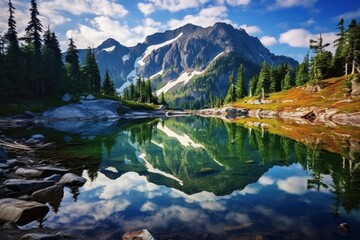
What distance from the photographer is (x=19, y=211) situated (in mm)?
11078

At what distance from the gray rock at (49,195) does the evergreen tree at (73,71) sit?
81557 millimetres

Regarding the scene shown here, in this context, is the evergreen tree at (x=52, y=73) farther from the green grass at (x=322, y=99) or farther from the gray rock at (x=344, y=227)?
the gray rock at (x=344, y=227)

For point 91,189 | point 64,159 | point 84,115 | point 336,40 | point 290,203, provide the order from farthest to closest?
point 336,40, point 84,115, point 64,159, point 91,189, point 290,203

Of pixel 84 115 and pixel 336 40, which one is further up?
pixel 336 40

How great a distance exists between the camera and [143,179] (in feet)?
65.8

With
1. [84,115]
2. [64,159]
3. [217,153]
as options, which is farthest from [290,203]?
[84,115]

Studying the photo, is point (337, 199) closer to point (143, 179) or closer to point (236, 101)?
point (143, 179)

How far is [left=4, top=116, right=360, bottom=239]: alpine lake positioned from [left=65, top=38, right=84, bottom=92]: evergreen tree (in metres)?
68.4

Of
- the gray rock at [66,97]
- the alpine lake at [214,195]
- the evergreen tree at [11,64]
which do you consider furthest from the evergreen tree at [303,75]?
the evergreen tree at [11,64]

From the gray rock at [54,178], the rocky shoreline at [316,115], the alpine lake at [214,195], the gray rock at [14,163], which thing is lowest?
the alpine lake at [214,195]

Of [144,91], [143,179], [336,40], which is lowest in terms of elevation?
[143,179]

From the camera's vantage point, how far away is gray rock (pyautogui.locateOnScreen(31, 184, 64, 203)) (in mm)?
14098

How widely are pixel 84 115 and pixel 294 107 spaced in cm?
6830

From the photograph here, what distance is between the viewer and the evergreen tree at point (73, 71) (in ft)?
302
